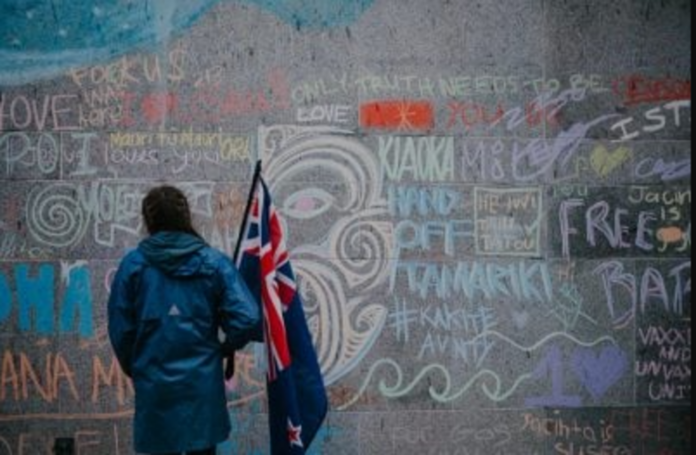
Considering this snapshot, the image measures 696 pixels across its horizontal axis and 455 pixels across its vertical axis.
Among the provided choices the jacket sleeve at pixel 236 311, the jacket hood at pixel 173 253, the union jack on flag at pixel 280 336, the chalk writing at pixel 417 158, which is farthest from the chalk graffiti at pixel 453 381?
the jacket hood at pixel 173 253

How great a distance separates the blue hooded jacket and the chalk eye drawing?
1.52m

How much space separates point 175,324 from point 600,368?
2.92m

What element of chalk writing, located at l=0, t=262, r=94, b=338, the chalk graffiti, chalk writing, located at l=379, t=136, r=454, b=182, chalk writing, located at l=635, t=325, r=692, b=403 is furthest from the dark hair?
chalk writing, located at l=635, t=325, r=692, b=403

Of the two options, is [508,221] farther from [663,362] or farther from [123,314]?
[123,314]

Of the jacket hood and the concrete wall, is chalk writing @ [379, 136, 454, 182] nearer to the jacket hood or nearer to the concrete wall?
the concrete wall

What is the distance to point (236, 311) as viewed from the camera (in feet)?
13.0

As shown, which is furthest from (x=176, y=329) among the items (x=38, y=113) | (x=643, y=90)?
(x=643, y=90)

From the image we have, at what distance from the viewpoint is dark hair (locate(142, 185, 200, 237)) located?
399 centimetres

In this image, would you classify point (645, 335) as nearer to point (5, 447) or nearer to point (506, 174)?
point (506, 174)

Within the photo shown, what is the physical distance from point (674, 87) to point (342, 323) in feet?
8.36

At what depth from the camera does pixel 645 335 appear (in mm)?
5672

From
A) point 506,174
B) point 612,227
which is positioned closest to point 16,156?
point 506,174

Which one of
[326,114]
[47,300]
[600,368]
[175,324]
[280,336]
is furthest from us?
[600,368]

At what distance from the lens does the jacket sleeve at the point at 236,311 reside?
13.0 ft
